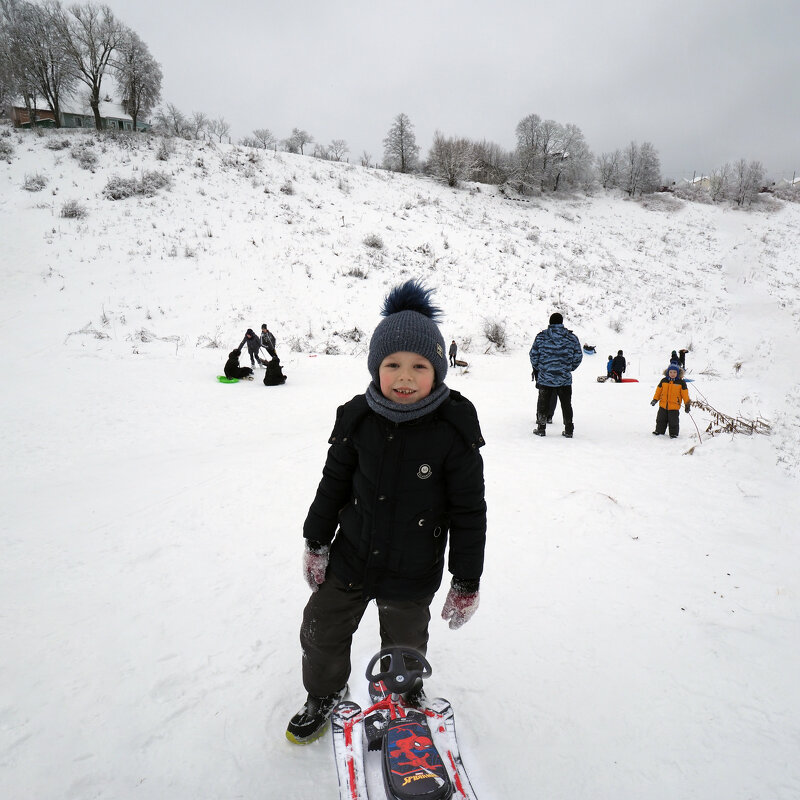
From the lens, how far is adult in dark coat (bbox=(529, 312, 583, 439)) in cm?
632

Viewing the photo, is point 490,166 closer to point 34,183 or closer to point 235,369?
point 34,183

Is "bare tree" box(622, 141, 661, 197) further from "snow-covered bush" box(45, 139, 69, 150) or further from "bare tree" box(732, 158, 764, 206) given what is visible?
"snow-covered bush" box(45, 139, 69, 150)

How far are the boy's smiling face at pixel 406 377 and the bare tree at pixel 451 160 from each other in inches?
1541

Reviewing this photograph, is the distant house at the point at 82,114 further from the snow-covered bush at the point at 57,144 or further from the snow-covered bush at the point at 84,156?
the snow-covered bush at the point at 84,156

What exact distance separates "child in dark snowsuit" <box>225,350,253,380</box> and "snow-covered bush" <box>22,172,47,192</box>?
18.1 m

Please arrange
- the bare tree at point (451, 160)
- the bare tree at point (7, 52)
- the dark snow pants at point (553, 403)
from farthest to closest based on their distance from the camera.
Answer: the bare tree at point (451, 160), the bare tree at point (7, 52), the dark snow pants at point (553, 403)

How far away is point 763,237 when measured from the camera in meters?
33.4

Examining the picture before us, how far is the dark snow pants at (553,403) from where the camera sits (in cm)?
657

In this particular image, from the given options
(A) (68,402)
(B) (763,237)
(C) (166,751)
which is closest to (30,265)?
(A) (68,402)

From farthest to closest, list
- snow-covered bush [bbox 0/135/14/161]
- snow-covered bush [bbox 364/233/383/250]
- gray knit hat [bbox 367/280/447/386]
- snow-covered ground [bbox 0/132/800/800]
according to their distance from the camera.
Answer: snow-covered bush [bbox 364/233/383/250]
snow-covered bush [bbox 0/135/14/161]
snow-covered ground [bbox 0/132/800/800]
gray knit hat [bbox 367/280/447/386]

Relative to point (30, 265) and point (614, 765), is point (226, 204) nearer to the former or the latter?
point (30, 265)

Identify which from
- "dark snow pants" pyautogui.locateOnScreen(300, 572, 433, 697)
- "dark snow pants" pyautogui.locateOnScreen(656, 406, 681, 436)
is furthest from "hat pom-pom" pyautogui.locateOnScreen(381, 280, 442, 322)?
"dark snow pants" pyautogui.locateOnScreen(656, 406, 681, 436)

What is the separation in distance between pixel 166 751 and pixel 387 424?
1.87m

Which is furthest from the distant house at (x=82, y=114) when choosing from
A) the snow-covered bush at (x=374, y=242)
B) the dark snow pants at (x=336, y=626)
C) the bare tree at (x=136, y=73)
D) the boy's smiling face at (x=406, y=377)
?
the dark snow pants at (x=336, y=626)
